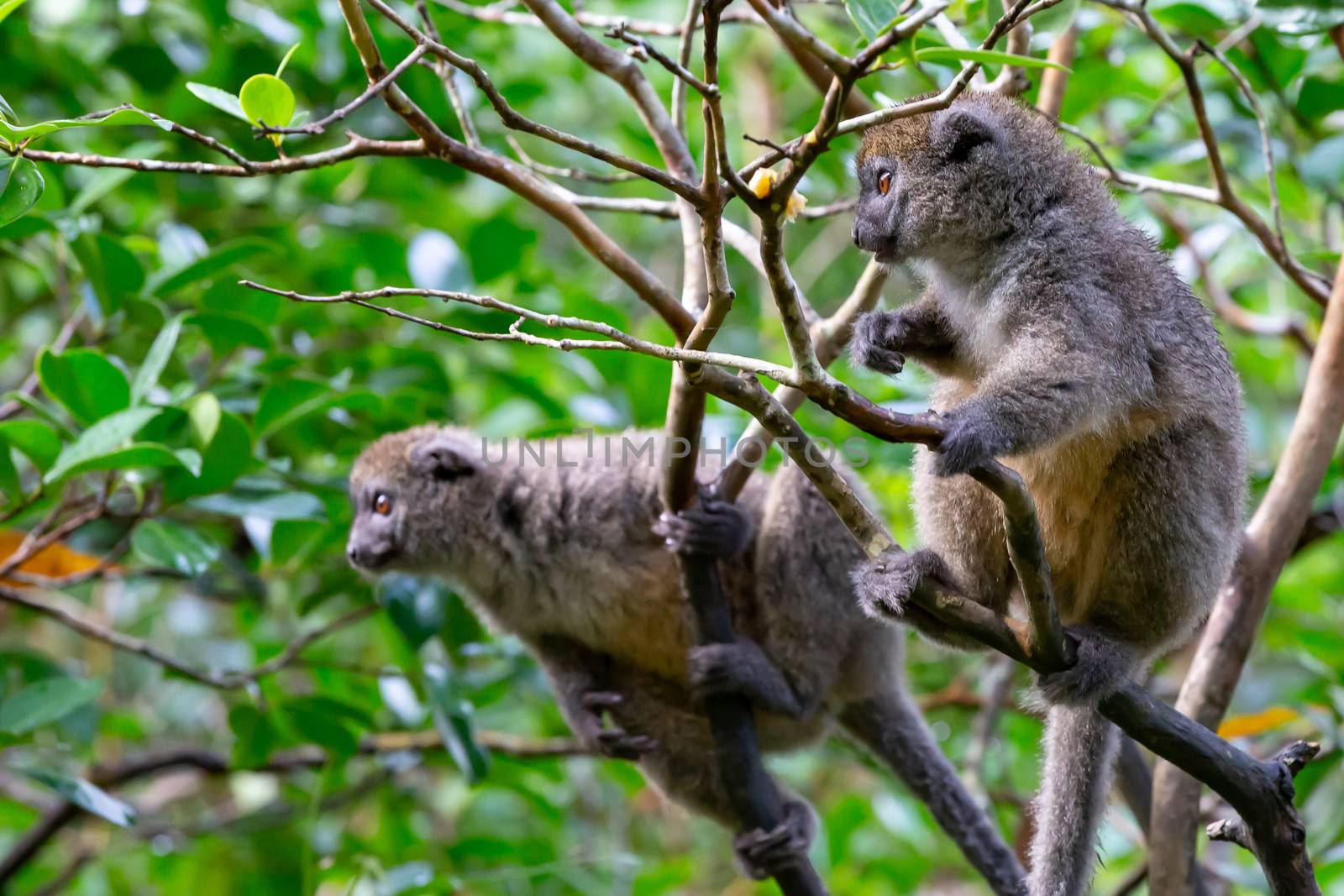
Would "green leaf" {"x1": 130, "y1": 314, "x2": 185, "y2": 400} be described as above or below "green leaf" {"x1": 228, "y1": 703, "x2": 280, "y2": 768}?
above

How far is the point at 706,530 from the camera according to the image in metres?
5.34

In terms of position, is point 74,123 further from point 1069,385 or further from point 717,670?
point 717,670

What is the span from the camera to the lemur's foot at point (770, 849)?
5719 millimetres

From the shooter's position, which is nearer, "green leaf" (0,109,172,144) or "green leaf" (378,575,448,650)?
"green leaf" (0,109,172,144)

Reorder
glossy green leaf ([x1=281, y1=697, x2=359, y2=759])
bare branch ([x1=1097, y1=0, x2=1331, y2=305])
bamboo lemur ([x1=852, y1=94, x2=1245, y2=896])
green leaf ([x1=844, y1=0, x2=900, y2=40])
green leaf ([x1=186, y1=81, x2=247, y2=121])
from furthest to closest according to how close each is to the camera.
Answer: glossy green leaf ([x1=281, y1=697, x2=359, y2=759]) < bare branch ([x1=1097, y1=0, x2=1331, y2=305]) < bamboo lemur ([x1=852, y1=94, x2=1245, y2=896]) < green leaf ([x1=186, y1=81, x2=247, y2=121]) < green leaf ([x1=844, y1=0, x2=900, y2=40])

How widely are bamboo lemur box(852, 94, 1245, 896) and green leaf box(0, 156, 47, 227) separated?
2.54 metres

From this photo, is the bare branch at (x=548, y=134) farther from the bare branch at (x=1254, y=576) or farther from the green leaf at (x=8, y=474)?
the bare branch at (x=1254, y=576)

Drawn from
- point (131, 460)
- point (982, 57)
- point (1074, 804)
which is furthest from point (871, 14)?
point (131, 460)

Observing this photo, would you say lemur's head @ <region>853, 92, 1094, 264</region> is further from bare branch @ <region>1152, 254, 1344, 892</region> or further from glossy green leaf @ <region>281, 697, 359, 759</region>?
glossy green leaf @ <region>281, 697, 359, 759</region>

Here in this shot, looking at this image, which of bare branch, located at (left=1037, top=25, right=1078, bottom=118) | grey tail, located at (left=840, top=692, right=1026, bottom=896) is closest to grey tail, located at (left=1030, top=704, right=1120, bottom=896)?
grey tail, located at (left=840, top=692, right=1026, bottom=896)

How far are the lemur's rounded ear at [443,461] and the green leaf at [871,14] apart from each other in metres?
3.89

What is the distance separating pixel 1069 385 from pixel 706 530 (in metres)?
1.94

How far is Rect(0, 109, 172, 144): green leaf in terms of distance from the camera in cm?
334

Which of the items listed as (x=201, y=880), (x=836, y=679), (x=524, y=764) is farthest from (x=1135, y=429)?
(x=201, y=880)
